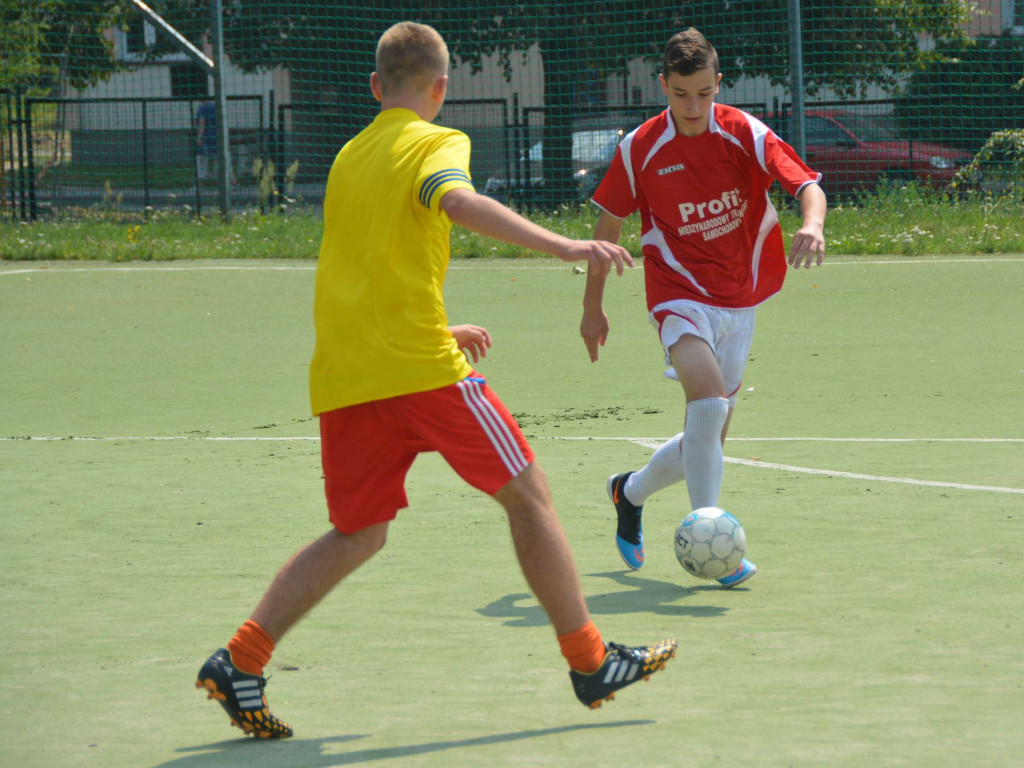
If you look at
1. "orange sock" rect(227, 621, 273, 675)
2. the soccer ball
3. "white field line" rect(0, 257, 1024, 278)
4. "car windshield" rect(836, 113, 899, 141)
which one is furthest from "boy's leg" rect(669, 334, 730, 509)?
"car windshield" rect(836, 113, 899, 141)

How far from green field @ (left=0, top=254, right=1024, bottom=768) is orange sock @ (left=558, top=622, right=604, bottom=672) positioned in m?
0.15

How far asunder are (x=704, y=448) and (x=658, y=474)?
1.14ft

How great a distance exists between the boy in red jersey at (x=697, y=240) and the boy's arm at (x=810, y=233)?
2cm

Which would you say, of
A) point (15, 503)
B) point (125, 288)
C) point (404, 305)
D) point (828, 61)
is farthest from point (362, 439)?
point (828, 61)

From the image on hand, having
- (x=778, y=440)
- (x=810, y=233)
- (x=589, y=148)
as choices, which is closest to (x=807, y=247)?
(x=810, y=233)

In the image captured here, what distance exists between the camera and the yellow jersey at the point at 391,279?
3.73 metres

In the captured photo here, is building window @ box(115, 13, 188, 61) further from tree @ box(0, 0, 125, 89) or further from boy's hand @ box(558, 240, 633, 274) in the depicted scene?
boy's hand @ box(558, 240, 633, 274)

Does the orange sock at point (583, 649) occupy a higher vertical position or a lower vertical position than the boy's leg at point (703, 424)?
lower

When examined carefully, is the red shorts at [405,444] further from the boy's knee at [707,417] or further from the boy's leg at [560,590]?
the boy's knee at [707,417]

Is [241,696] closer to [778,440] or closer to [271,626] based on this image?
[271,626]

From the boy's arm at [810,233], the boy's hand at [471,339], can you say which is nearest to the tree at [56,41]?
the boy's arm at [810,233]

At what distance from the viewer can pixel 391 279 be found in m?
3.75

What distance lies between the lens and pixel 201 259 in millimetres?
17500

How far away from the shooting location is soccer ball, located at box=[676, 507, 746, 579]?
4969 millimetres
